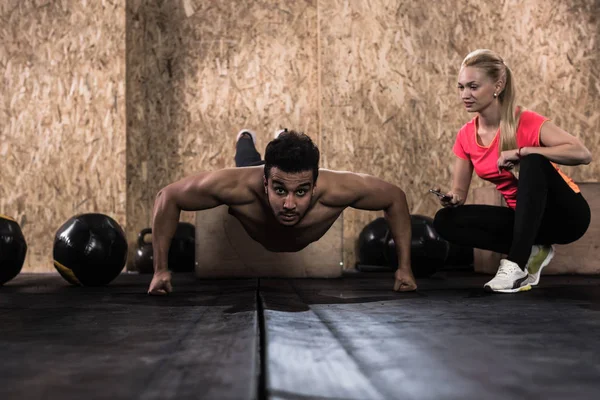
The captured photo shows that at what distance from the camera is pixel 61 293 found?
133 inches

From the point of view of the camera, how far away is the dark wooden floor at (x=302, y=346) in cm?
125

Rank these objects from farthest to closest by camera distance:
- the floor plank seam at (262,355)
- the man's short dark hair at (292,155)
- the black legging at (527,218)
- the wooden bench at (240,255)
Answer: the wooden bench at (240,255)
the black legging at (527,218)
the man's short dark hair at (292,155)
the floor plank seam at (262,355)

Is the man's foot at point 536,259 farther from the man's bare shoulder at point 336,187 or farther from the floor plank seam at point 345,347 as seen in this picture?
the floor plank seam at point 345,347

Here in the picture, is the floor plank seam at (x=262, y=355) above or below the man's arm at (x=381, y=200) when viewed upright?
below

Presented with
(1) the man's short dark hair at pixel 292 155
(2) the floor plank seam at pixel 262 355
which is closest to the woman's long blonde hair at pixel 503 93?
(1) the man's short dark hair at pixel 292 155

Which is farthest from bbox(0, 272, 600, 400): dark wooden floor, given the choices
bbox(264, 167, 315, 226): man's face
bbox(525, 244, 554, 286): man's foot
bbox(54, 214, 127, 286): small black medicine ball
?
bbox(54, 214, 127, 286): small black medicine ball

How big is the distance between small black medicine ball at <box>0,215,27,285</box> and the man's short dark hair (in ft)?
5.98

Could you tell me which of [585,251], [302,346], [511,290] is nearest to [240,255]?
[511,290]

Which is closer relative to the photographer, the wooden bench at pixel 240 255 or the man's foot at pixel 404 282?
the man's foot at pixel 404 282

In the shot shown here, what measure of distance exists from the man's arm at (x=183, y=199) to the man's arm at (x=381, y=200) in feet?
1.53

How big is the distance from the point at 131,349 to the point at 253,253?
2643 millimetres

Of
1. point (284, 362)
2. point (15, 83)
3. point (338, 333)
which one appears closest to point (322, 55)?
point (15, 83)

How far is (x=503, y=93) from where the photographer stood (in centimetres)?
326

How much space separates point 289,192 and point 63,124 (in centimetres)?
323
